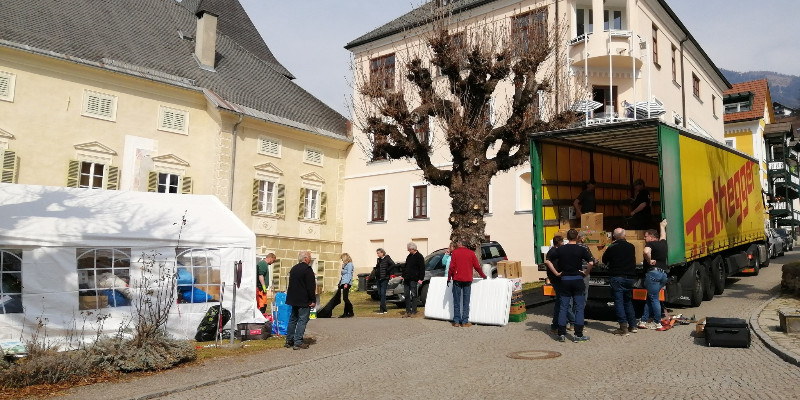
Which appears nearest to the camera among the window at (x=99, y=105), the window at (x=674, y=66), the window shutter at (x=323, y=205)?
the window at (x=99, y=105)

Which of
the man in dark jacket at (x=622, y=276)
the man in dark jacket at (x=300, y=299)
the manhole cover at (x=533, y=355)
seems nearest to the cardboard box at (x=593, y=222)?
the man in dark jacket at (x=622, y=276)

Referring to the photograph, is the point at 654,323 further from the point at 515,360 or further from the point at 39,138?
the point at 39,138

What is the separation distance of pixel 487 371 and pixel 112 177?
1960 cm

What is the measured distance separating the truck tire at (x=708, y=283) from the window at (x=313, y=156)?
19.7m

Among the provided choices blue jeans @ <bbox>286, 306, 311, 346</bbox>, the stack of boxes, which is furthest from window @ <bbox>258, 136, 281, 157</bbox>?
blue jeans @ <bbox>286, 306, 311, 346</bbox>

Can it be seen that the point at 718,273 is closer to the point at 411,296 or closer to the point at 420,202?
the point at 411,296

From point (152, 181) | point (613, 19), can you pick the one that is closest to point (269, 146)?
point (152, 181)

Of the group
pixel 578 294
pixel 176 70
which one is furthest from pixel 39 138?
pixel 578 294

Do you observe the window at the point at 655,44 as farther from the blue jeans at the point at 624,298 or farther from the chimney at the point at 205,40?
the chimney at the point at 205,40

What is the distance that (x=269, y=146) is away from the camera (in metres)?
28.0

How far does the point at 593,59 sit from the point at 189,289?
57.8 ft

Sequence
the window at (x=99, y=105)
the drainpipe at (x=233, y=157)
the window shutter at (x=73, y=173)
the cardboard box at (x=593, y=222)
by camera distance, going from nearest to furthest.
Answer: the cardboard box at (x=593, y=222) → the window shutter at (x=73, y=173) → the window at (x=99, y=105) → the drainpipe at (x=233, y=157)

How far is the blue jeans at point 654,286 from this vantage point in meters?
10.8

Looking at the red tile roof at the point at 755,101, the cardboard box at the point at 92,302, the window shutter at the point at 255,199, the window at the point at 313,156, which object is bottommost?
the cardboard box at the point at 92,302
